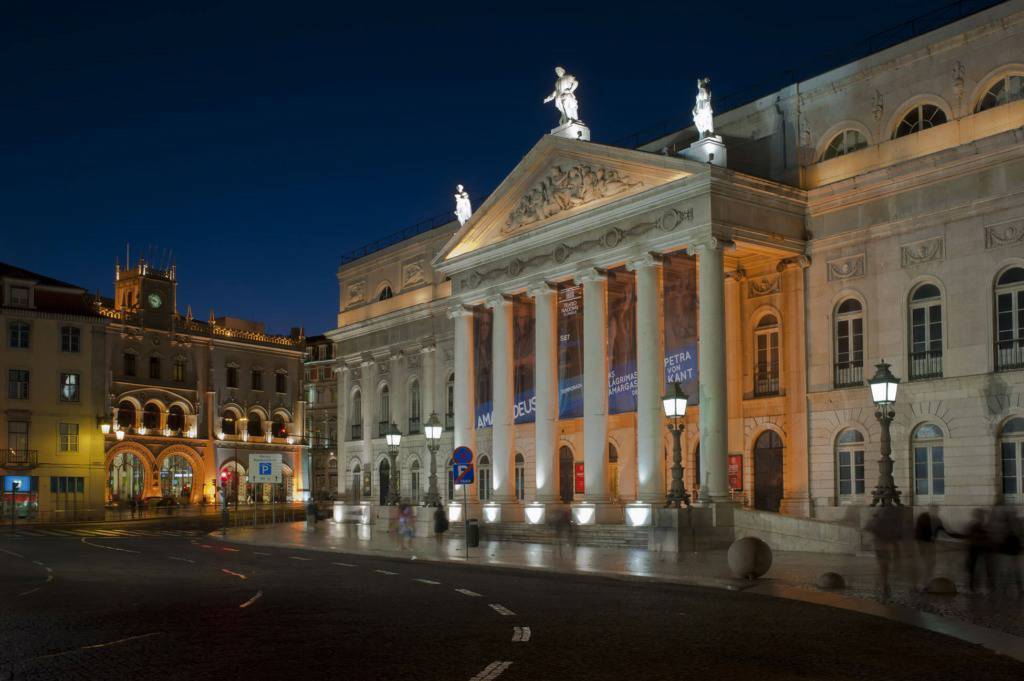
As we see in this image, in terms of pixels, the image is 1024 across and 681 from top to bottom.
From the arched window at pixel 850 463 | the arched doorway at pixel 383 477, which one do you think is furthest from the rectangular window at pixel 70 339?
the arched window at pixel 850 463

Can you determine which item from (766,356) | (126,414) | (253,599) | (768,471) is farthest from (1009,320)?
(126,414)

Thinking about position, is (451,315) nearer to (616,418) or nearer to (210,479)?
(616,418)

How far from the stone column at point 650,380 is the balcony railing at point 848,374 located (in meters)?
5.60

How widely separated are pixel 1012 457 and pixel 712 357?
905cm

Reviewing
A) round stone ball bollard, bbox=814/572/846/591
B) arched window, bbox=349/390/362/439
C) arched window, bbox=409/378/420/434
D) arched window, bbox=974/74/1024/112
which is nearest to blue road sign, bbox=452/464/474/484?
round stone ball bollard, bbox=814/572/846/591

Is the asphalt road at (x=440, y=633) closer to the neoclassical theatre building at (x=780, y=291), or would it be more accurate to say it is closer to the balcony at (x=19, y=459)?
the neoclassical theatre building at (x=780, y=291)

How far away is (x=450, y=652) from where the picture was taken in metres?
12.1

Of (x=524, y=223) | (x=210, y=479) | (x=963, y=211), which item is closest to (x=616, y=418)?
(x=524, y=223)

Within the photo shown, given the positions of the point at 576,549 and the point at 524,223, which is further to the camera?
the point at 524,223

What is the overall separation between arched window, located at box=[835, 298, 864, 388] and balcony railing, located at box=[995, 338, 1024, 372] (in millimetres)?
4622

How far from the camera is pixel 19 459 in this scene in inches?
2852

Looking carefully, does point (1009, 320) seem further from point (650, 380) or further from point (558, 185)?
point (558, 185)

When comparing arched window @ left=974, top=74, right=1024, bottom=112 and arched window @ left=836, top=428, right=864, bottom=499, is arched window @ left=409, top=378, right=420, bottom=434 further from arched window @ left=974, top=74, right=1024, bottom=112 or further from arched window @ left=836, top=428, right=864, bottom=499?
arched window @ left=974, top=74, right=1024, bottom=112

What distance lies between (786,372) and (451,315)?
51.0 ft
